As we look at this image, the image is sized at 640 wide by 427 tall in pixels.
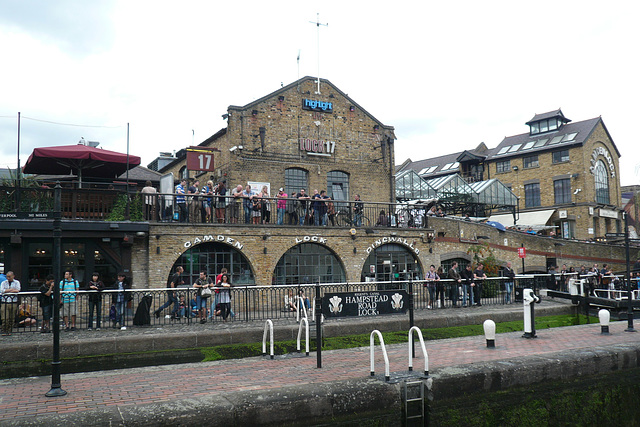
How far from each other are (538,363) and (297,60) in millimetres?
19291

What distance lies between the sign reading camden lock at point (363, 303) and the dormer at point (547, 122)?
123 ft

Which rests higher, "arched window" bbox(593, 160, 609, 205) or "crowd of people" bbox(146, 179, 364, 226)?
"arched window" bbox(593, 160, 609, 205)

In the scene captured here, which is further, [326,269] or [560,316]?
[326,269]

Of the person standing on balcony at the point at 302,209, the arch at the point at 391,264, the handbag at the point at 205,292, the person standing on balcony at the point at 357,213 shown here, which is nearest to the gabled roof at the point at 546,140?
the arch at the point at 391,264

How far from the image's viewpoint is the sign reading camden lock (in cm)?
1116

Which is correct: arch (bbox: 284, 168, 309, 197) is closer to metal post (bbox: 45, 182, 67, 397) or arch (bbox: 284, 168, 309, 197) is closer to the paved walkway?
the paved walkway

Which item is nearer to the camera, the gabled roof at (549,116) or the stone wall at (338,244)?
the stone wall at (338,244)

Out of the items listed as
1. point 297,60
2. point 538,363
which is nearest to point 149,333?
point 538,363

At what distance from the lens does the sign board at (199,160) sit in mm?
20656

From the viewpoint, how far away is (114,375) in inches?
345

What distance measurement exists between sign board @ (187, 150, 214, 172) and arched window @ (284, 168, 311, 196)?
3524 millimetres

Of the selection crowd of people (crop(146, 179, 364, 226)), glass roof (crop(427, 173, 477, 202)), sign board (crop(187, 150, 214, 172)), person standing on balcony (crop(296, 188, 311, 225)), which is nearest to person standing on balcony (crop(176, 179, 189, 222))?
crowd of people (crop(146, 179, 364, 226))

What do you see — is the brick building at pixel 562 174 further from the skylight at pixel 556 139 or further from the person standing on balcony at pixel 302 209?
the person standing on balcony at pixel 302 209

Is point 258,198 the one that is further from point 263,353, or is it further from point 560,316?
point 560,316
